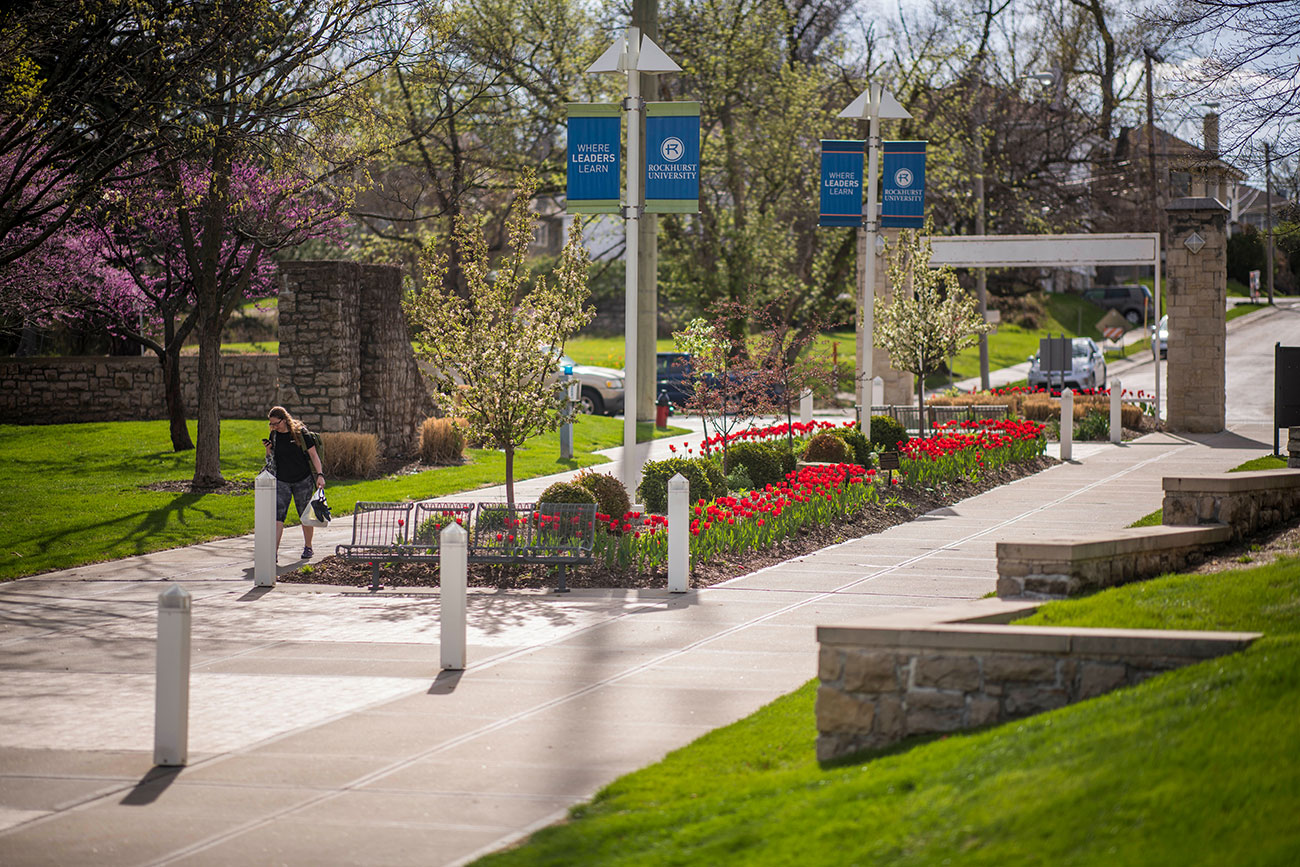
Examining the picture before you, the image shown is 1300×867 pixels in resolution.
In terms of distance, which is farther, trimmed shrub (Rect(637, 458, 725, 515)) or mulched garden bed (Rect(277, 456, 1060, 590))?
trimmed shrub (Rect(637, 458, 725, 515))

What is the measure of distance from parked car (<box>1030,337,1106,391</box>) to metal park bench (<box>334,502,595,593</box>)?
25.3 meters

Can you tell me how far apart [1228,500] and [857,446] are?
33.7 feet

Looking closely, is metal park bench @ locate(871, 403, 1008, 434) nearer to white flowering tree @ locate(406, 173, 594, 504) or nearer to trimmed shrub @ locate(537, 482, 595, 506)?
white flowering tree @ locate(406, 173, 594, 504)

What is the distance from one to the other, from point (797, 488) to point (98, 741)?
986 centimetres

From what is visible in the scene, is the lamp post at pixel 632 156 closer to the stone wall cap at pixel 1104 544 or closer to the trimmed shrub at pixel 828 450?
the trimmed shrub at pixel 828 450

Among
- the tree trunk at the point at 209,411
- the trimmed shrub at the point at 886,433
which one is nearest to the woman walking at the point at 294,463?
the tree trunk at the point at 209,411

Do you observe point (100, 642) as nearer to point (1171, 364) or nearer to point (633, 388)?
point (633, 388)

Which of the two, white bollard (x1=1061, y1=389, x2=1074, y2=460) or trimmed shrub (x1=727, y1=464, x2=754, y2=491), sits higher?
white bollard (x1=1061, y1=389, x2=1074, y2=460)

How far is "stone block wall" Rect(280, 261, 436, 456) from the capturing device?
73.8 ft

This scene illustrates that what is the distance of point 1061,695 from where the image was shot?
6039 millimetres

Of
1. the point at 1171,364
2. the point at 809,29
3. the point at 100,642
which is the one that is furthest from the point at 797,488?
the point at 809,29

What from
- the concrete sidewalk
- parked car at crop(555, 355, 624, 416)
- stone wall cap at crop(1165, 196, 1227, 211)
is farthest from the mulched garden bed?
parked car at crop(555, 355, 624, 416)

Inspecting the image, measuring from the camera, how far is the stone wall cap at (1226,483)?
34.8ft

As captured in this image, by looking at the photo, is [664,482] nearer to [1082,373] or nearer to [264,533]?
[264,533]
